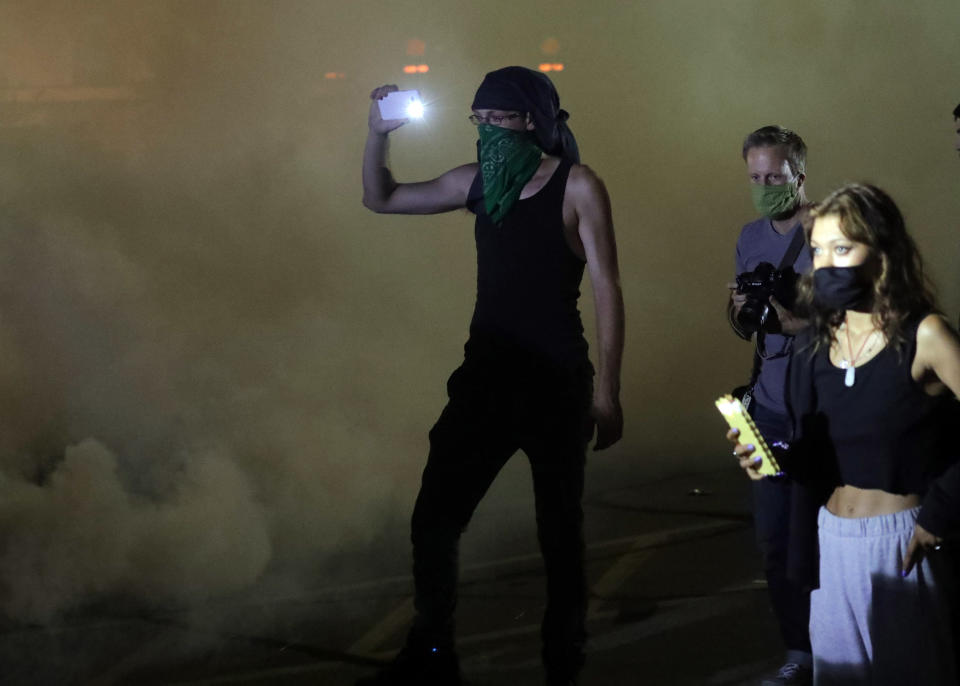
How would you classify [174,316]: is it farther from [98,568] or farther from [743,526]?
[743,526]

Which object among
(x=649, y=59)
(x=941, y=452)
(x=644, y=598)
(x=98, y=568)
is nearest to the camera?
(x=941, y=452)

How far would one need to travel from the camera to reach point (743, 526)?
6.45 meters

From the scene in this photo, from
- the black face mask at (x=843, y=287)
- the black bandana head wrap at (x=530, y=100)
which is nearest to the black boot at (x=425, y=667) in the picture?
the black bandana head wrap at (x=530, y=100)

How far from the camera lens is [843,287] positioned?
2744 millimetres

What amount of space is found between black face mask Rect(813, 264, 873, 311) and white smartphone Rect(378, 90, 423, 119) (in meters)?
1.65

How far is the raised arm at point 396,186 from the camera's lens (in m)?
3.98

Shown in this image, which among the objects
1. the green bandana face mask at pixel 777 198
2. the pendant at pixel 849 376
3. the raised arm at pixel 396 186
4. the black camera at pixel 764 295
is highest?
the raised arm at pixel 396 186

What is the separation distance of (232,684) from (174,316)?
10.3ft

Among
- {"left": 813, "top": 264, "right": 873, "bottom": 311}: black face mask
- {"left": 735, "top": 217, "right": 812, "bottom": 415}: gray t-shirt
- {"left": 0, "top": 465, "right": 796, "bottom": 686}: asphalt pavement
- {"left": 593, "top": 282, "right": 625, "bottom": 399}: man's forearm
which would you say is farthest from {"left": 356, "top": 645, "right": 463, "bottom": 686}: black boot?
{"left": 813, "top": 264, "right": 873, "bottom": 311}: black face mask

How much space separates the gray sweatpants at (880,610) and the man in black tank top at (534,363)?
108cm

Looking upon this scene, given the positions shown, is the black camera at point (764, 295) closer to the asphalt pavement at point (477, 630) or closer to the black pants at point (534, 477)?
the black pants at point (534, 477)

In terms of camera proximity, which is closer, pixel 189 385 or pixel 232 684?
pixel 232 684

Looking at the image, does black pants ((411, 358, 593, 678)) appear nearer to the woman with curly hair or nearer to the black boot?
the black boot

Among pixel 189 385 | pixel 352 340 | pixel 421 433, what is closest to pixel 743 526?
pixel 421 433
